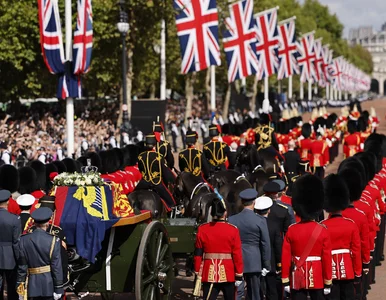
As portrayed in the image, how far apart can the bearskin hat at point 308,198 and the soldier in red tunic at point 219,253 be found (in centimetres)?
60

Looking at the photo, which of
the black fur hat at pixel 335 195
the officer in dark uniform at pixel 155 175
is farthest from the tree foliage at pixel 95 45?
the black fur hat at pixel 335 195

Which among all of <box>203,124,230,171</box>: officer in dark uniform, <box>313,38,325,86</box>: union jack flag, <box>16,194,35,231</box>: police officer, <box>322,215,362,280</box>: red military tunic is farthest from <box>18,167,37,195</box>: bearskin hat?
<box>313,38,325,86</box>: union jack flag

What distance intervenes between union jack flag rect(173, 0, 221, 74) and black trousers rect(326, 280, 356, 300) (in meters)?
16.3

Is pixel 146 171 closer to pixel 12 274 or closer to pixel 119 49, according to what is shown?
pixel 12 274

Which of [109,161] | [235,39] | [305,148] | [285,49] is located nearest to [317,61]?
[285,49]

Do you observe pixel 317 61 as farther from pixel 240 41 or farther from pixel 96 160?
pixel 96 160

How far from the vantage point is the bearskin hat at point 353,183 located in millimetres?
10203

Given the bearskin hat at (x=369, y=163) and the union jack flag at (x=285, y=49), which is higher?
the union jack flag at (x=285, y=49)

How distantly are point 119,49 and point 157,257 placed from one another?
87.9 feet

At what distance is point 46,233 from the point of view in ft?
27.1

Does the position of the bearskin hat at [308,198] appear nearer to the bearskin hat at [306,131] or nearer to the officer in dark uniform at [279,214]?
the officer in dark uniform at [279,214]

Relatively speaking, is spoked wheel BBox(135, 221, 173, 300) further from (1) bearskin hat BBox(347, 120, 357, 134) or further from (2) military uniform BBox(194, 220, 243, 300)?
(1) bearskin hat BBox(347, 120, 357, 134)

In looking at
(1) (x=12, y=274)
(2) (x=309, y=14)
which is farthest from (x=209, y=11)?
(2) (x=309, y=14)

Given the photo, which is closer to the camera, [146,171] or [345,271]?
[345,271]
